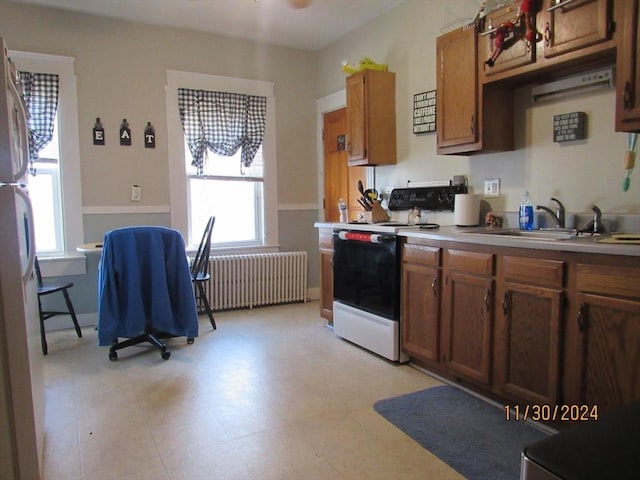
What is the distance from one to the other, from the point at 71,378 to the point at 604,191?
338cm

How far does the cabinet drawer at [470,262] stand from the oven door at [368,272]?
1.59 ft

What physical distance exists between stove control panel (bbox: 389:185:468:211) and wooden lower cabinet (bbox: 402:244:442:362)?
2.13 feet

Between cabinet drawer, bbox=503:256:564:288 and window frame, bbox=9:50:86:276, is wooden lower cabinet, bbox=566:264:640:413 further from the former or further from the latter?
window frame, bbox=9:50:86:276

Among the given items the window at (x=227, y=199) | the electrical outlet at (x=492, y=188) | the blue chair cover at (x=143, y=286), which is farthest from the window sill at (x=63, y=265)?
the electrical outlet at (x=492, y=188)

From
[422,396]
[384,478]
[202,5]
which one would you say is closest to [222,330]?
[422,396]

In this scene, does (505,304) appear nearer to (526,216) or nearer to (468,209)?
(526,216)

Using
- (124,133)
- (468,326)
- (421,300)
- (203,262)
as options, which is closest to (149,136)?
(124,133)

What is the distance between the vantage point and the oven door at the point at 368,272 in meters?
3.05

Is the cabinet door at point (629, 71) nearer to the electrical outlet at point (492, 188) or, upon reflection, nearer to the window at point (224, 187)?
the electrical outlet at point (492, 188)

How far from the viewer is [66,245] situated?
3992 mm

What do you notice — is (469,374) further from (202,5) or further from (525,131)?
(202,5)

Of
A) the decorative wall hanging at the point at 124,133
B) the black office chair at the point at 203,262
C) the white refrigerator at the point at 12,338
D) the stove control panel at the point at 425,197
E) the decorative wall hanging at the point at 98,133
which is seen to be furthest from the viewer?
the decorative wall hanging at the point at 124,133

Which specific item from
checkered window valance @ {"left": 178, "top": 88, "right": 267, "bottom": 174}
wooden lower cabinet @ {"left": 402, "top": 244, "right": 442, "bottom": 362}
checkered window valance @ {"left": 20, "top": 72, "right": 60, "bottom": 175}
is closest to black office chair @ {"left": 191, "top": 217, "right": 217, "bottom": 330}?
checkered window valance @ {"left": 178, "top": 88, "right": 267, "bottom": 174}

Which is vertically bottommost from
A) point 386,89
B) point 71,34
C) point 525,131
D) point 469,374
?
point 469,374
